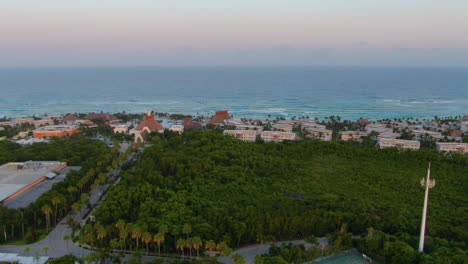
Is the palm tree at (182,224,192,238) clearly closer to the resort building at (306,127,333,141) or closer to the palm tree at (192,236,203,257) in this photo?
the palm tree at (192,236,203,257)

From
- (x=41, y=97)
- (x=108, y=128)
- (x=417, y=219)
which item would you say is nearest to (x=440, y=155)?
(x=417, y=219)

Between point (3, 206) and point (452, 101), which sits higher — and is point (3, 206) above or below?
below

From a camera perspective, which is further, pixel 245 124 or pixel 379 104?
pixel 379 104

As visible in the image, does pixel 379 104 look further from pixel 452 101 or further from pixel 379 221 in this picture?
pixel 379 221

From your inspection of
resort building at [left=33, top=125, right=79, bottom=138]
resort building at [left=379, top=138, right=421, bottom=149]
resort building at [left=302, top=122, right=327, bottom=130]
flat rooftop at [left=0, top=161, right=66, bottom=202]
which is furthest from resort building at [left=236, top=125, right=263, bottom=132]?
flat rooftop at [left=0, top=161, right=66, bottom=202]

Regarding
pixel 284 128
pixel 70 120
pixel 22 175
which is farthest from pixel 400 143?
pixel 70 120

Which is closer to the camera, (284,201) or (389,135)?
(284,201)

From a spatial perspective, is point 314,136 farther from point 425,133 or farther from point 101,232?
point 101,232
